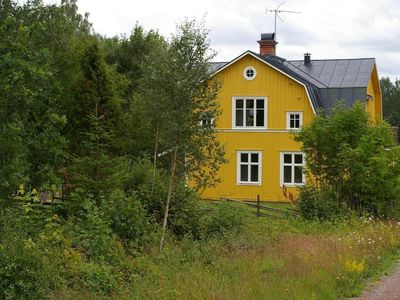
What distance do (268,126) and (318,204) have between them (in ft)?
40.0

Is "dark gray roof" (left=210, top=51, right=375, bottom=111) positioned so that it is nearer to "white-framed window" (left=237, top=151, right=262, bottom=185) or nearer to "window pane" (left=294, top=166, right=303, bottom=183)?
"window pane" (left=294, top=166, right=303, bottom=183)

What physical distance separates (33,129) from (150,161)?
17.9 ft

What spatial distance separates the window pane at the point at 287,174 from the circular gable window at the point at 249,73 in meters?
4.87

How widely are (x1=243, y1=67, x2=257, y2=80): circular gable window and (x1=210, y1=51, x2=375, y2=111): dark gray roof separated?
2.50ft

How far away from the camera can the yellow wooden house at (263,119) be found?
103 ft

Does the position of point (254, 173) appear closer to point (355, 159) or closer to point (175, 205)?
point (355, 159)

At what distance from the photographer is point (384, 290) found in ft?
31.8

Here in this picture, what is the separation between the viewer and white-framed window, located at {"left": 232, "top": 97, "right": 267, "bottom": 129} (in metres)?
32.1

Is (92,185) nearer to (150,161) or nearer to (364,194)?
(150,161)

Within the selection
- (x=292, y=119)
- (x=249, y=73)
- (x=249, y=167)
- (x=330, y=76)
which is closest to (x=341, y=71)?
(x=330, y=76)

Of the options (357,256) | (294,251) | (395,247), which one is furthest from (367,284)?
(395,247)

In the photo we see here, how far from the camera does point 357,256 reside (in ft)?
38.7

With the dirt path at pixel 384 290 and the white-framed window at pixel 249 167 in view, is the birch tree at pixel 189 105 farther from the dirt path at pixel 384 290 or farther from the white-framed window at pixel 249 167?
the white-framed window at pixel 249 167

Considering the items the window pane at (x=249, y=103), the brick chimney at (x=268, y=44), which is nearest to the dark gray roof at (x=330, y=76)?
the brick chimney at (x=268, y=44)
